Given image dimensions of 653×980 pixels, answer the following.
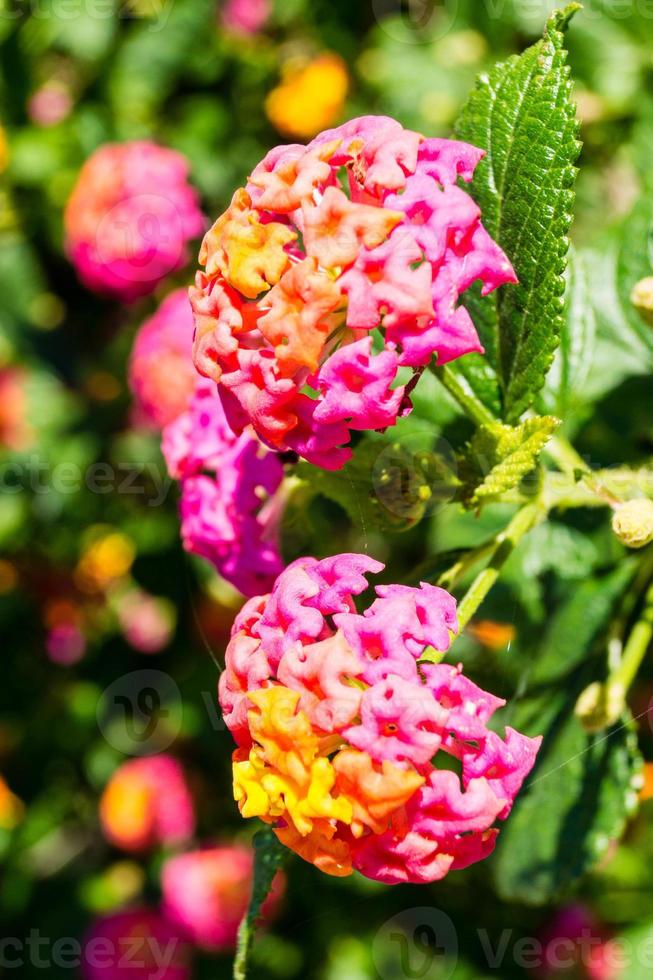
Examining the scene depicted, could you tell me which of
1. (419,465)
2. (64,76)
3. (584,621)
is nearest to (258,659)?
(419,465)

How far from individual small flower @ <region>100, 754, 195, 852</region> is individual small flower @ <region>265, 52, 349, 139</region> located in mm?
1481

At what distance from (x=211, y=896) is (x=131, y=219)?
4.55ft

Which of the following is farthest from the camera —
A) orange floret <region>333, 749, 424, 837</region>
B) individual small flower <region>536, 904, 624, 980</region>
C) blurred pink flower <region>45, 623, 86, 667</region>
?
blurred pink flower <region>45, 623, 86, 667</region>

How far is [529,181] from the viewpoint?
36.2 inches

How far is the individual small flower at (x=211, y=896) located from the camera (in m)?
2.17

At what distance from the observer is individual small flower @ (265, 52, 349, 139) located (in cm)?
245

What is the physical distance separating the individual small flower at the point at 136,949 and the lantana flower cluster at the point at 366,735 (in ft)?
5.15

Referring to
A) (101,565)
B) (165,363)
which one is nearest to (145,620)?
(101,565)

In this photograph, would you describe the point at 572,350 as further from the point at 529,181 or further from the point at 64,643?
the point at 64,643

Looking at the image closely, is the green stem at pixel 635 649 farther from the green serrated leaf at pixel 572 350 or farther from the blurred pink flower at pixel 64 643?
the blurred pink flower at pixel 64 643

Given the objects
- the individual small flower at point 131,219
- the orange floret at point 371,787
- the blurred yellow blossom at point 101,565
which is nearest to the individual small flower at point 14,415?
the blurred yellow blossom at point 101,565

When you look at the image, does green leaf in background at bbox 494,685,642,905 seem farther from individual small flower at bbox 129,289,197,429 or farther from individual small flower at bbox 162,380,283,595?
individual small flower at bbox 129,289,197,429

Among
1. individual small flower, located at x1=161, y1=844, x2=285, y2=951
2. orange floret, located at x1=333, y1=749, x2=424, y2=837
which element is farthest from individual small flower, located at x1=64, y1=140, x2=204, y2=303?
orange floret, located at x1=333, y1=749, x2=424, y2=837

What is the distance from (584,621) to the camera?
1.25 meters
